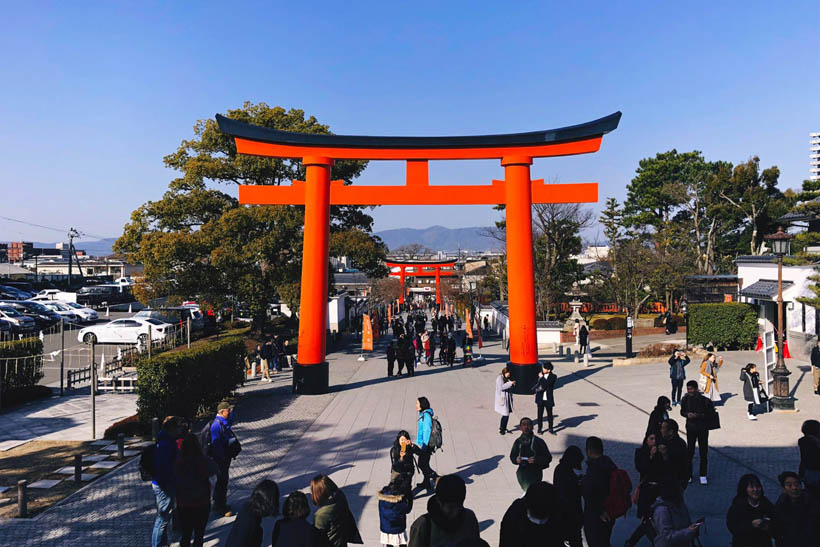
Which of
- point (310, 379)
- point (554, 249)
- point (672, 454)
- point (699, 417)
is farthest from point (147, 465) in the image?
point (554, 249)

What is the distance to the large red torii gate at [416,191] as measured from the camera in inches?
656

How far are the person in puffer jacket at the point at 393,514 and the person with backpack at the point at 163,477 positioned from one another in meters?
2.40

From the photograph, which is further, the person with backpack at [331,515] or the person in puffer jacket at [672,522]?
the person in puffer jacket at [672,522]

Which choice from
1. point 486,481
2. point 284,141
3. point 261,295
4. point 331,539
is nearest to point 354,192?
point 284,141

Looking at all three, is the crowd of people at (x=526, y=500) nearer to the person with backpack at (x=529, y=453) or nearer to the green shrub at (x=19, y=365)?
the person with backpack at (x=529, y=453)

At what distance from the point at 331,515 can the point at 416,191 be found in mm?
13834

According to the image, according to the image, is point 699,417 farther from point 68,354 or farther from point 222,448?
point 68,354

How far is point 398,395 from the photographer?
16.2 meters

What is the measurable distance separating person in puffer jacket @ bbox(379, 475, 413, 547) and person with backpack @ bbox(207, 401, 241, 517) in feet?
8.09

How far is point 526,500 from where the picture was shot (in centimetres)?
405

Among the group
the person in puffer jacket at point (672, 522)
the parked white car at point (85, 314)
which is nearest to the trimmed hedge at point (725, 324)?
the person in puffer jacket at point (672, 522)

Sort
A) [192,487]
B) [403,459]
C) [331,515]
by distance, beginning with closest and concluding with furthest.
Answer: [331,515] → [192,487] → [403,459]

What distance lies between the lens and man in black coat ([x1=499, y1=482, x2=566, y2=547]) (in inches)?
156

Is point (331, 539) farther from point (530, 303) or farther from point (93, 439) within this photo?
point (530, 303)
